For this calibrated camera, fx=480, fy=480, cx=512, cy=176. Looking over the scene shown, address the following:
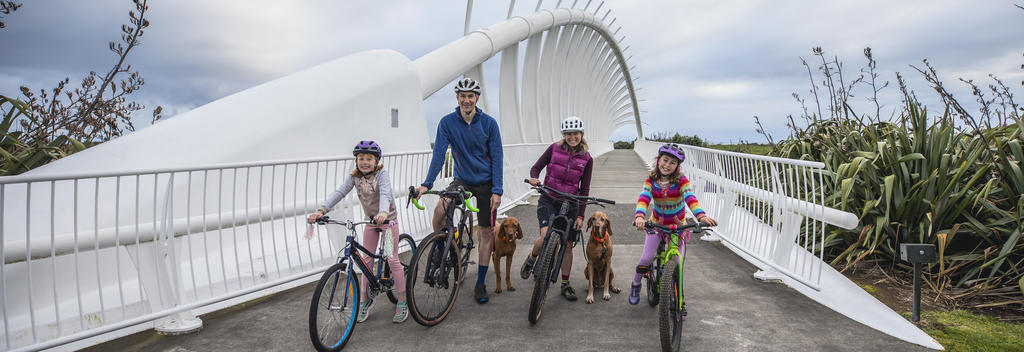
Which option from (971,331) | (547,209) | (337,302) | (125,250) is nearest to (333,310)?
(337,302)

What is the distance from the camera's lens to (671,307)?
10.5 feet

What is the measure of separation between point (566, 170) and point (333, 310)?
223cm

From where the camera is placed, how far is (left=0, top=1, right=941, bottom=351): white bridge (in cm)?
359

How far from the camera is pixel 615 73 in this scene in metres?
51.2

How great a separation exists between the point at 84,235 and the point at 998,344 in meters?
6.67

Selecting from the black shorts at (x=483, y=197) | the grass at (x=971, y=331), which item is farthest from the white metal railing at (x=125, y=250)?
the grass at (x=971, y=331)

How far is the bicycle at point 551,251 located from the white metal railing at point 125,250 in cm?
238

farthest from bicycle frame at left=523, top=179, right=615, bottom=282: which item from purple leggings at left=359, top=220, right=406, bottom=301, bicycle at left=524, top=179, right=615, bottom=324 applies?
purple leggings at left=359, top=220, right=406, bottom=301

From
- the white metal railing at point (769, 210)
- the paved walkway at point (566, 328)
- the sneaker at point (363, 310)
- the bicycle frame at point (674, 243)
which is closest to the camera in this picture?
the bicycle frame at point (674, 243)

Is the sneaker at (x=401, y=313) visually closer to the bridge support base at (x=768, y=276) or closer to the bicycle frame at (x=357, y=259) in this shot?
the bicycle frame at (x=357, y=259)

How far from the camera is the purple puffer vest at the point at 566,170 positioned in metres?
4.29

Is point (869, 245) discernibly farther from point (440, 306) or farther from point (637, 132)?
point (637, 132)

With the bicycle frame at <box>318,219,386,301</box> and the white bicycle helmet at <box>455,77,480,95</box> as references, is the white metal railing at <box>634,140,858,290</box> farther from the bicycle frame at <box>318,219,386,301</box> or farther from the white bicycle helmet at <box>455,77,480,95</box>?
the bicycle frame at <box>318,219,386,301</box>

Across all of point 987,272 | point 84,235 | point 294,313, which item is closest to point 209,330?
point 294,313
